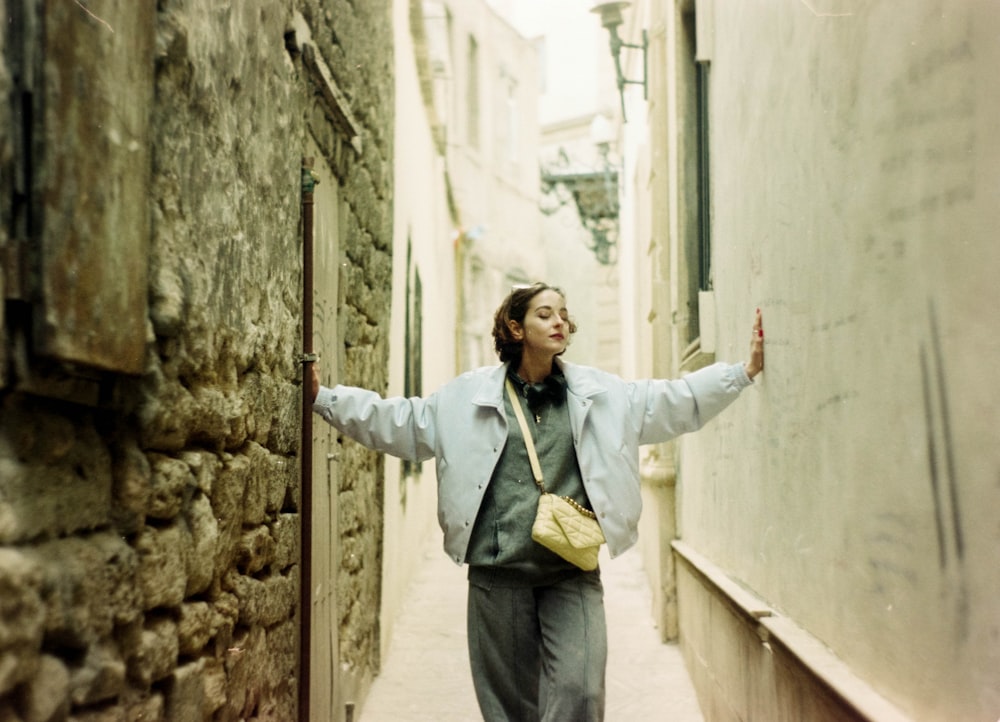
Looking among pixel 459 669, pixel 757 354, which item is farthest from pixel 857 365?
pixel 459 669

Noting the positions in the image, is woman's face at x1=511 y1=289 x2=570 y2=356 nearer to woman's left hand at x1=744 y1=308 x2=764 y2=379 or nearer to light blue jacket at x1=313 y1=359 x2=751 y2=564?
light blue jacket at x1=313 y1=359 x2=751 y2=564

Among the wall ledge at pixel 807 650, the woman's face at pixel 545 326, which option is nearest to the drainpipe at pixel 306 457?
the woman's face at pixel 545 326

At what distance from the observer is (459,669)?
5902 millimetres

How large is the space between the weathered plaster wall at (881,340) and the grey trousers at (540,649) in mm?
652

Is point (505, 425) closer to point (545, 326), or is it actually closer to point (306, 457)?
point (545, 326)

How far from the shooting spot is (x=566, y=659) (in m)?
3.13

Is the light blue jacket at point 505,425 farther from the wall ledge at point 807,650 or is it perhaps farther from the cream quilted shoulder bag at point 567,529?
the wall ledge at point 807,650

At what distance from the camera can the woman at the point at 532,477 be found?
3.17m

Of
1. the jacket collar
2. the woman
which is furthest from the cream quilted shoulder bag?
the jacket collar

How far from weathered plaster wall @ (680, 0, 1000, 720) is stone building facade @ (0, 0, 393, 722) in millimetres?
1476

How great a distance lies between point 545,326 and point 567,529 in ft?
2.21

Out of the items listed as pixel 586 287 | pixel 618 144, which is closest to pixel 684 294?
pixel 618 144

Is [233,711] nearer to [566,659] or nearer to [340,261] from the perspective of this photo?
[566,659]

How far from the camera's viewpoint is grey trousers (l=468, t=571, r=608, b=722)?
3119 mm
